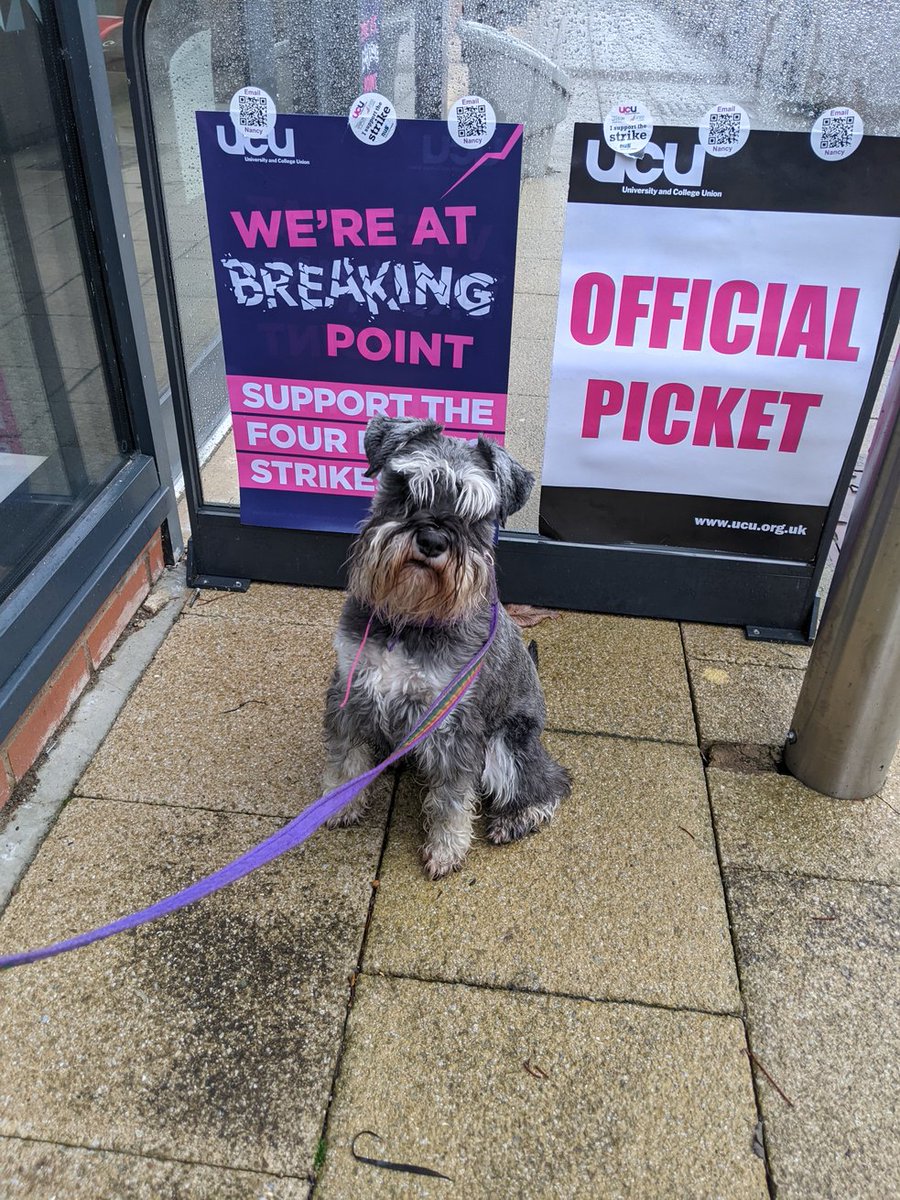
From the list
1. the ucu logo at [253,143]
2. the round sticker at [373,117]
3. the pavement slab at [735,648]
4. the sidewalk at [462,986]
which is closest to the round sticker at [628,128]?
the round sticker at [373,117]

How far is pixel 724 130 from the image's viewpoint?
12.1 feet

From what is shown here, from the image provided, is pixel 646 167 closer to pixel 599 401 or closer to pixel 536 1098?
pixel 599 401

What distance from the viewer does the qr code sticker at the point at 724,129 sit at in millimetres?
3662

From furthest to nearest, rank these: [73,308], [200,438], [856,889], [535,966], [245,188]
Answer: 1. [200,438]
2. [73,308]
3. [245,188]
4. [856,889]
5. [535,966]

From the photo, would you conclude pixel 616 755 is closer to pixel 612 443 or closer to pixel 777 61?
pixel 612 443

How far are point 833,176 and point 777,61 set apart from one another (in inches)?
20.6

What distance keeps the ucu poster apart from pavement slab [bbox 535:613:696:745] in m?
1.19

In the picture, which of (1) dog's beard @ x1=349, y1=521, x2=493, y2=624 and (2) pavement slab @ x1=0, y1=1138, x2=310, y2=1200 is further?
(1) dog's beard @ x1=349, y1=521, x2=493, y2=624

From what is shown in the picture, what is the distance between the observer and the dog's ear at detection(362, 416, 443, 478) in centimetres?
313

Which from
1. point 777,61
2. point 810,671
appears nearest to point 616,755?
point 810,671

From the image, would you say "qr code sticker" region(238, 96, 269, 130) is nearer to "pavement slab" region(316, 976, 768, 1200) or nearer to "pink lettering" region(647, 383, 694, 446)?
"pink lettering" region(647, 383, 694, 446)

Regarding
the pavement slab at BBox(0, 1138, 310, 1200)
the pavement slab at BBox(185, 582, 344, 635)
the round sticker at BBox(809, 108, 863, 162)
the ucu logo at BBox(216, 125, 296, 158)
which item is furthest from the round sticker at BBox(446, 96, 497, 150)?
the pavement slab at BBox(0, 1138, 310, 1200)

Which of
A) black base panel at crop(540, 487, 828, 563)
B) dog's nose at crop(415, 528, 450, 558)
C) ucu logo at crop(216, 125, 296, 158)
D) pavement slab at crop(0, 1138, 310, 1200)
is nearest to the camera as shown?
pavement slab at crop(0, 1138, 310, 1200)

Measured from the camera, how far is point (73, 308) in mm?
4258
